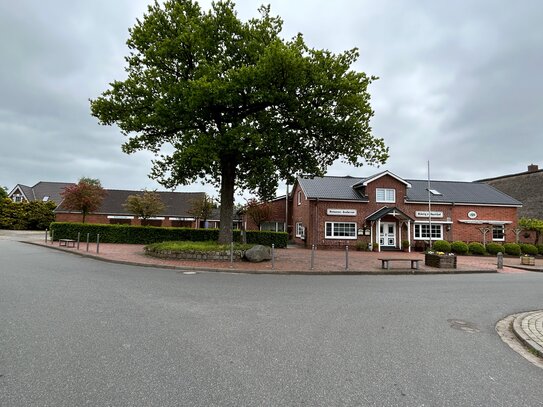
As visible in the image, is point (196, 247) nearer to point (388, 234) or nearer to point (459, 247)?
point (388, 234)

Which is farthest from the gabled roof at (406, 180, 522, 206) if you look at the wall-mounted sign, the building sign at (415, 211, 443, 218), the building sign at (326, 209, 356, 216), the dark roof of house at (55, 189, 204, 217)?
the dark roof of house at (55, 189, 204, 217)

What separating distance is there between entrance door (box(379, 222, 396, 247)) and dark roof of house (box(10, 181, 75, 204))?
166 ft

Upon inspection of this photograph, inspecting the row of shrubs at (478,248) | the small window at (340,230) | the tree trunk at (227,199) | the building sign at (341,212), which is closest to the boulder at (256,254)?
the tree trunk at (227,199)

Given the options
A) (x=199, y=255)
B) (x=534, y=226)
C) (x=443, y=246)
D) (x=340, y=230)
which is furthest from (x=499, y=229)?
(x=199, y=255)

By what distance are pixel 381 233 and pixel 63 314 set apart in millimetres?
27764

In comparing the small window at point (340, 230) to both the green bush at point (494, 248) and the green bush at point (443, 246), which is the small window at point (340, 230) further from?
the green bush at point (494, 248)

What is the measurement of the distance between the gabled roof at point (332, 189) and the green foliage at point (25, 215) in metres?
38.8

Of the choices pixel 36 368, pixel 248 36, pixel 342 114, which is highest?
pixel 248 36

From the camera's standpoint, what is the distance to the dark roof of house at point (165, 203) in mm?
48781

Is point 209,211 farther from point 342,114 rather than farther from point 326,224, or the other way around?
point 342,114

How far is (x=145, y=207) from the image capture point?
136ft

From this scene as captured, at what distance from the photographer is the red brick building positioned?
2973cm

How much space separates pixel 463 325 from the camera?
6637 mm

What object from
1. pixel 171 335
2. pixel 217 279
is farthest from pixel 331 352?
pixel 217 279
